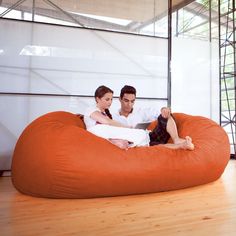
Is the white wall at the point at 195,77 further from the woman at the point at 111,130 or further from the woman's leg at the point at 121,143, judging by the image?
the woman's leg at the point at 121,143

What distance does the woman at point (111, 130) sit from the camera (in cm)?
222

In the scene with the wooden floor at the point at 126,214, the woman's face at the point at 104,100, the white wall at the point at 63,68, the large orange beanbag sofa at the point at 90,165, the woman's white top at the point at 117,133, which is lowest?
the wooden floor at the point at 126,214

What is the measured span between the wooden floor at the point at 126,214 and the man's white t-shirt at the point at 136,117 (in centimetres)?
85

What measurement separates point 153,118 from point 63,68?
1.17m

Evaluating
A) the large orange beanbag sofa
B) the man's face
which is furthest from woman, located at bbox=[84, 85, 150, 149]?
the man's face

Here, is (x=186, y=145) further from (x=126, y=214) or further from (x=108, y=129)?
(x=126, y=214)

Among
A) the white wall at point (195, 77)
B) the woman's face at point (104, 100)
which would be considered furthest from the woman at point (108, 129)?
the white wall at point (195, 77)

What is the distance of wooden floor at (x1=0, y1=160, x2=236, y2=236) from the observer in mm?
1365

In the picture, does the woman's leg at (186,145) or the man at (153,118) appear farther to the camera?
the man at (153,118)

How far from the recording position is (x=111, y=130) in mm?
2225

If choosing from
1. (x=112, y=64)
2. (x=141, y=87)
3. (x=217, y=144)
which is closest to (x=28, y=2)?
(x=112, y=64)

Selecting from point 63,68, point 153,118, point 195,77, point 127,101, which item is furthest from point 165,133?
point 195,77

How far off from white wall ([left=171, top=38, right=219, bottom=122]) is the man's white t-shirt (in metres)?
1.04

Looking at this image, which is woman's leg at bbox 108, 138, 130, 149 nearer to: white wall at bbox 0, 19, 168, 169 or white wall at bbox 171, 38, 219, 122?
white wall at bbox 0, 19, 168, 169
